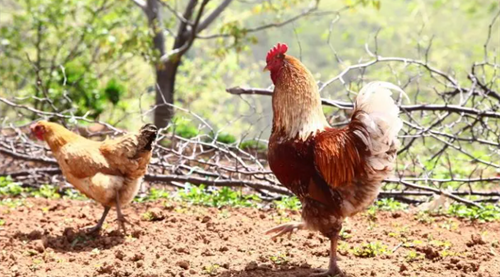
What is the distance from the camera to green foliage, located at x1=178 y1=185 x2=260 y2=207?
A: 21.4 feet

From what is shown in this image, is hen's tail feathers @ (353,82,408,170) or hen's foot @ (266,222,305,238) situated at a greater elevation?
hen's tail feathers @ (353,82,408,170)

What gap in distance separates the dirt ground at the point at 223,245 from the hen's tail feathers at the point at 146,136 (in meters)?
0.78

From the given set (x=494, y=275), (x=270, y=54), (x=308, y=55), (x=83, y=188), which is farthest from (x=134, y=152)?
(x=308, y=55)

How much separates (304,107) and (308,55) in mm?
31770

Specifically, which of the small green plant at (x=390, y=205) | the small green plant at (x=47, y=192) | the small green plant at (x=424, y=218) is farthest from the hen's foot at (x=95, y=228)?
the small green plant at (x=424, y=218)

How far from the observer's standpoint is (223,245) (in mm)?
4977

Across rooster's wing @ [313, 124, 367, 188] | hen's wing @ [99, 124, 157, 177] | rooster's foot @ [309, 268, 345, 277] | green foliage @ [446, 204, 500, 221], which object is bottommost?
rooster's foot @ [309, 268, 345, 277]

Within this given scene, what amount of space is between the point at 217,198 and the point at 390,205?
193 centimetres

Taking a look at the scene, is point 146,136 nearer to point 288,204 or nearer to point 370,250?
point 288,204

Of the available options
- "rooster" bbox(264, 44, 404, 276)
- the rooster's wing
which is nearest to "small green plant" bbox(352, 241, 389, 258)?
"rooster" bbox(264, 44, 404, 276)

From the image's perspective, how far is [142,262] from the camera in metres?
4.54

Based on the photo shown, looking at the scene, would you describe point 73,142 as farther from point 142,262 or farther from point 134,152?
point 142,262

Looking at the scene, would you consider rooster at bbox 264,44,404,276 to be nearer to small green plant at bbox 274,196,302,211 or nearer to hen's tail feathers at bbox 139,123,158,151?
hen's tail feathers at bbox 139,123,158,151

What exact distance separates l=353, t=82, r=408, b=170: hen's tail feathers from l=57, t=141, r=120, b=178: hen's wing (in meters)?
2.58
